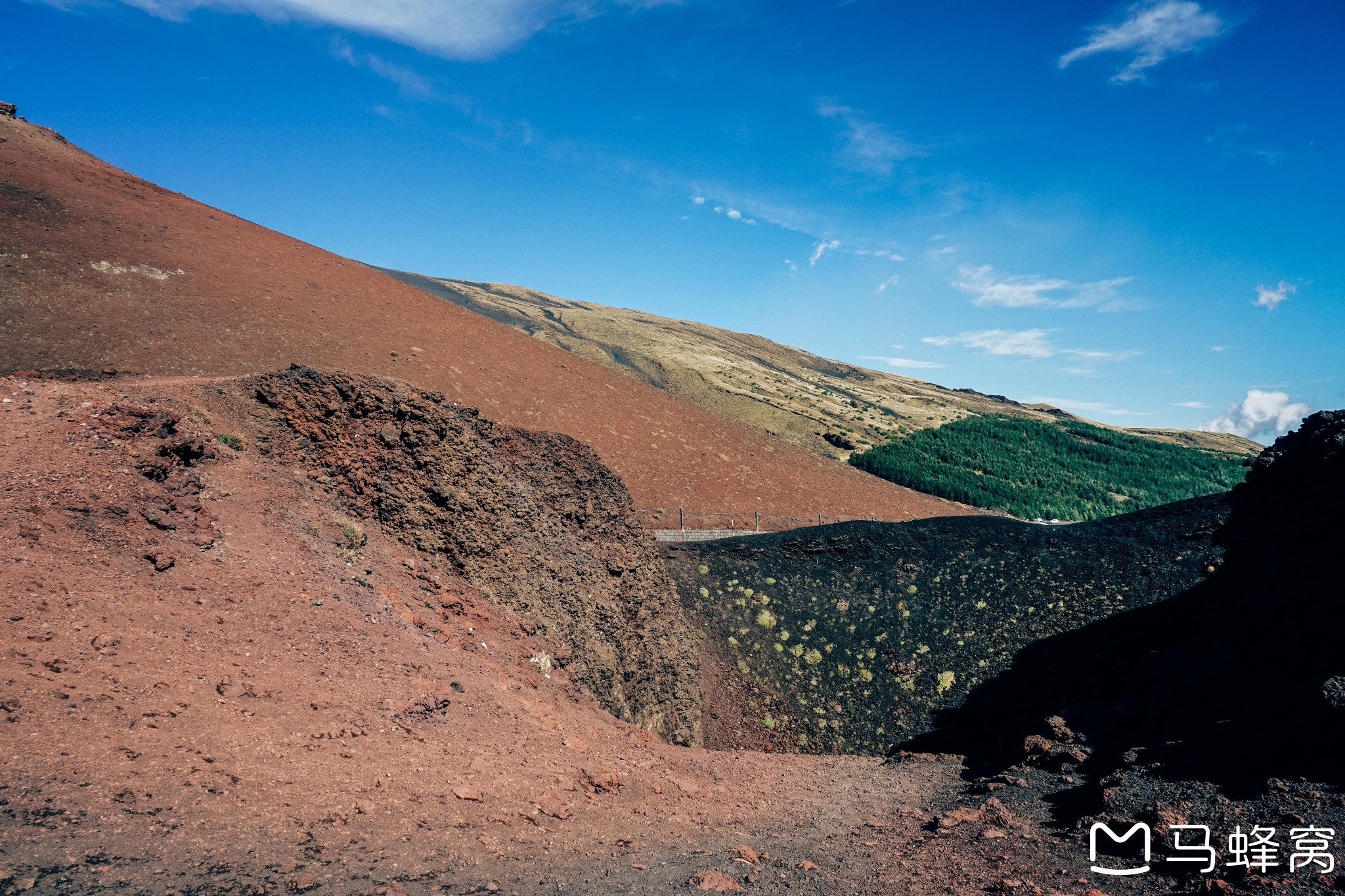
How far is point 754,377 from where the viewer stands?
100 metres

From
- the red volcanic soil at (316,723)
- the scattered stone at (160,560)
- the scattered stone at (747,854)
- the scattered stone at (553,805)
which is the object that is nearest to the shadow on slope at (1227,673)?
the red volcanic soil at (316,723)

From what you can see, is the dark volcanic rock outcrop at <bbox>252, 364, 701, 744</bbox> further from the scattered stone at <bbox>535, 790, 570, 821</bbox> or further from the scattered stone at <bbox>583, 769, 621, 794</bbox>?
the scattered stone at <bbox>535, 790, 570, 821</bbox>

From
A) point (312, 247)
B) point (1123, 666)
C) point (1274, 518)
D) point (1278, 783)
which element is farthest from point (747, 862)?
point (312, 247)

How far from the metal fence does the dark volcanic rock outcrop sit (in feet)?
46.3

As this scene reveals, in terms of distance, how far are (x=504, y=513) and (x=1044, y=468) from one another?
86.3 meters

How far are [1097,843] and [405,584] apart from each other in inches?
363

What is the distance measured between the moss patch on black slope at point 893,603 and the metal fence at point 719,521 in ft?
33.1

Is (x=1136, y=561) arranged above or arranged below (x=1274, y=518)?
below

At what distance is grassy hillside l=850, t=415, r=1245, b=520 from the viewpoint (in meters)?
64.8

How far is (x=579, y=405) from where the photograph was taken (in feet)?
133

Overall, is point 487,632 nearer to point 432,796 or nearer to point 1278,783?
point 432,796

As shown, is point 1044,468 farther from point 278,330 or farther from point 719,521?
point 278,330

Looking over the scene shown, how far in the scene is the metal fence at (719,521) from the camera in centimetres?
3036

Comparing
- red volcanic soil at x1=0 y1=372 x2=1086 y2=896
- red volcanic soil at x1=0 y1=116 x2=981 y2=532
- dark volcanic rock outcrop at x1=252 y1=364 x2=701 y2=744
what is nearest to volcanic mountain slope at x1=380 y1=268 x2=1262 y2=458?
red volcanic soil at x1=0 y1=116 x2=981 y2=532
